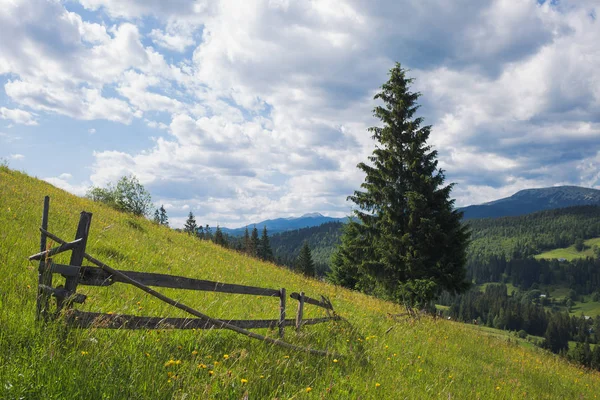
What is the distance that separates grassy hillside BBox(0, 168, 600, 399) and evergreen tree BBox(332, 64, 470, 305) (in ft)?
26.1

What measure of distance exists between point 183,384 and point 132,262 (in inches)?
290

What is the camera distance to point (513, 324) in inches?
6324

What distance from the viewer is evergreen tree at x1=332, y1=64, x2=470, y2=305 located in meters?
21.5

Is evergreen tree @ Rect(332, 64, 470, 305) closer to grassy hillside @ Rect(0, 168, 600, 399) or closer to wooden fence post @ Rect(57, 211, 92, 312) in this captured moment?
grassy hillside @ Rect(0, 168, 600, 399)

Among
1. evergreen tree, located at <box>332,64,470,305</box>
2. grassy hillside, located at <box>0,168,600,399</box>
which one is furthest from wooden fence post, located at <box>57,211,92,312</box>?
evergreen tree, located at <box>332,64,470,305</box>

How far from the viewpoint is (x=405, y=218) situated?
23109mm

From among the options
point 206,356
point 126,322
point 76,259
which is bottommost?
point 206,356

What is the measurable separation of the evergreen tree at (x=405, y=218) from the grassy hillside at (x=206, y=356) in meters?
7.97

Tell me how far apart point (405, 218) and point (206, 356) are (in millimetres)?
19756

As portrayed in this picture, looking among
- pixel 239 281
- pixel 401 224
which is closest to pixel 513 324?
pixel 401 224

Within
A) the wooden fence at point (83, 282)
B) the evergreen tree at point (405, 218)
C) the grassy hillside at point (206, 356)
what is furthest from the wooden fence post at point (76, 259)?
the evergreen tree at point (405, 218)

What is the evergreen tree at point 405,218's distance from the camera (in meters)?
21.5

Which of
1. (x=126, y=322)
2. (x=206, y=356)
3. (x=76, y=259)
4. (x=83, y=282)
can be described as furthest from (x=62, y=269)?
(x=206, y=356)

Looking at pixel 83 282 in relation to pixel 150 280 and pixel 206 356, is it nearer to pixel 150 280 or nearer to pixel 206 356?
pixel 150 280
